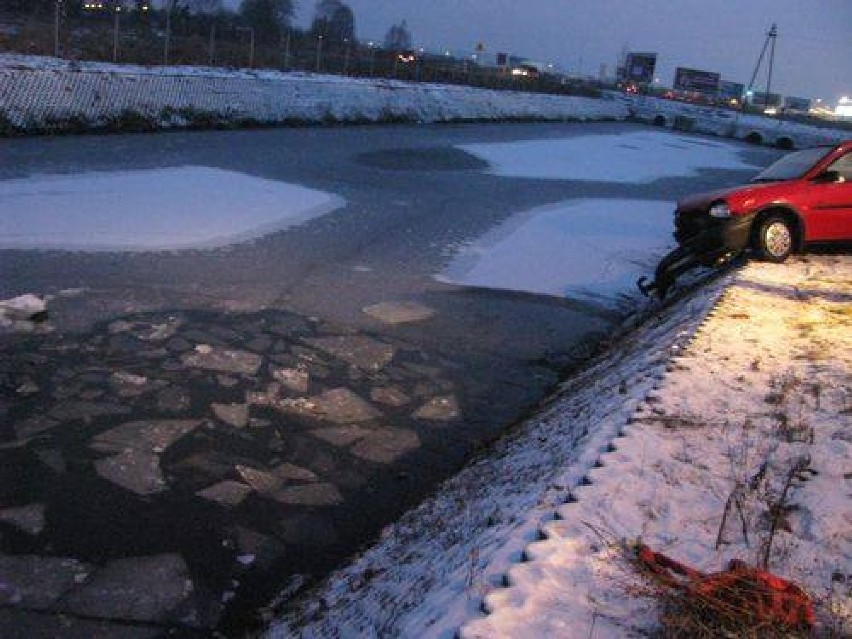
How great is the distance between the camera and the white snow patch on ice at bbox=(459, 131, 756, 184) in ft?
74.3

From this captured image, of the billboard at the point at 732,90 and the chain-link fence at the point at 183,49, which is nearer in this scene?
the chain-link fence at the point at 183,49

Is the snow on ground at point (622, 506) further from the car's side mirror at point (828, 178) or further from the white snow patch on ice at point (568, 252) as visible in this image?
the car's side mirror at point (828, 178)

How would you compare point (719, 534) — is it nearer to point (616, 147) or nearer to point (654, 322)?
point (654, 322)

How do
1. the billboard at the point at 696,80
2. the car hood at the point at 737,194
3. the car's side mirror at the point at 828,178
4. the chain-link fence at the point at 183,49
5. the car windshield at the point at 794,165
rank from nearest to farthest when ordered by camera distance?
the car hood at the point at 737,194
the car's side mirror at the point at 828,178
the car windshield at the point at 794,165
the chain-link fence at the point at 183,49
the billboard at the point at 696,80

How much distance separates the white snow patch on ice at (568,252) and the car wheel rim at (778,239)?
5.78 ft

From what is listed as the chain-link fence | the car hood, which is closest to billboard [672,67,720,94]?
the chain-link fence

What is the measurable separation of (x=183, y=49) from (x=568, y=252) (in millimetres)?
21531

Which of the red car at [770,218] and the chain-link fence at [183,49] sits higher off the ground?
the chain-link fence at [183,49]

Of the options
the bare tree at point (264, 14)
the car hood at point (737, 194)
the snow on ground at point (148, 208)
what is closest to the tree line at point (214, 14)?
the bare tree at point (264, 14)

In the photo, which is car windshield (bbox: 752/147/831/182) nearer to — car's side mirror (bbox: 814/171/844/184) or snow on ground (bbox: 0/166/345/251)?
car's side mirror (bbox: 814/171/844/184)

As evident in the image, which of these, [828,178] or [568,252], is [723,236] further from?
[568,252]

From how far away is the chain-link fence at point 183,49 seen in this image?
82.1 ft

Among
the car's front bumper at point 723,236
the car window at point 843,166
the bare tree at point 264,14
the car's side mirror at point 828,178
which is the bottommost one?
the car's front bumper at point 723,236

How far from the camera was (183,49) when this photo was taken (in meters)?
29.8
